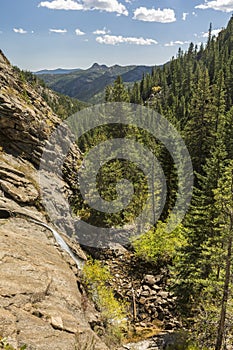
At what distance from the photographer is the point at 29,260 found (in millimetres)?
11914

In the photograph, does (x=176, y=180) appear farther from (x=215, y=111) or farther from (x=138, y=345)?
Answer: (x=138, y=345)

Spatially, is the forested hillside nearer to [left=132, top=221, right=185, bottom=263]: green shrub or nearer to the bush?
[left=132, top=221, right=185, bottom=263]: green shrub

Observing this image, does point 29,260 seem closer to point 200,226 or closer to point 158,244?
point 200,226

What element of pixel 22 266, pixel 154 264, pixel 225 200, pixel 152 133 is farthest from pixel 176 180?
pixel 22 266

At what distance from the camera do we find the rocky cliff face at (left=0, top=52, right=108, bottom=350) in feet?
28.2

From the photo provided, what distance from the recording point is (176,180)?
35312mm

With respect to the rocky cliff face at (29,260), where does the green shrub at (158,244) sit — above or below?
below

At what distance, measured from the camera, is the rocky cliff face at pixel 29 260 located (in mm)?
8594

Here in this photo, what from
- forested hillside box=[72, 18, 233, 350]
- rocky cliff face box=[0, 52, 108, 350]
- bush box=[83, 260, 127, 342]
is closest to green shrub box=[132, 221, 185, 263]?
forested hillside box=[72, 18, 233, 350]

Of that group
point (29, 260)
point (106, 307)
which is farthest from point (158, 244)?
point (29, 260)

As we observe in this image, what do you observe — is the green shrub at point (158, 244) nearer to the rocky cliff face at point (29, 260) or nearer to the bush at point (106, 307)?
the bush at point (106, 307)

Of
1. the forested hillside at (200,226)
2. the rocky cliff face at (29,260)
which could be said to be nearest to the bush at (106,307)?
the rocky cliff face at (29,260)

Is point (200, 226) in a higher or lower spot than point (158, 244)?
higher

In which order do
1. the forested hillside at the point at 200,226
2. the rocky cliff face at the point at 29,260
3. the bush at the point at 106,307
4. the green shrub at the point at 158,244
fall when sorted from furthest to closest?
the green shrub at the point at 158,244 → the bush at the point at 106,307 → the forested hillside at the point at 200,226 → the rocky cliff face at the point at 29,260
